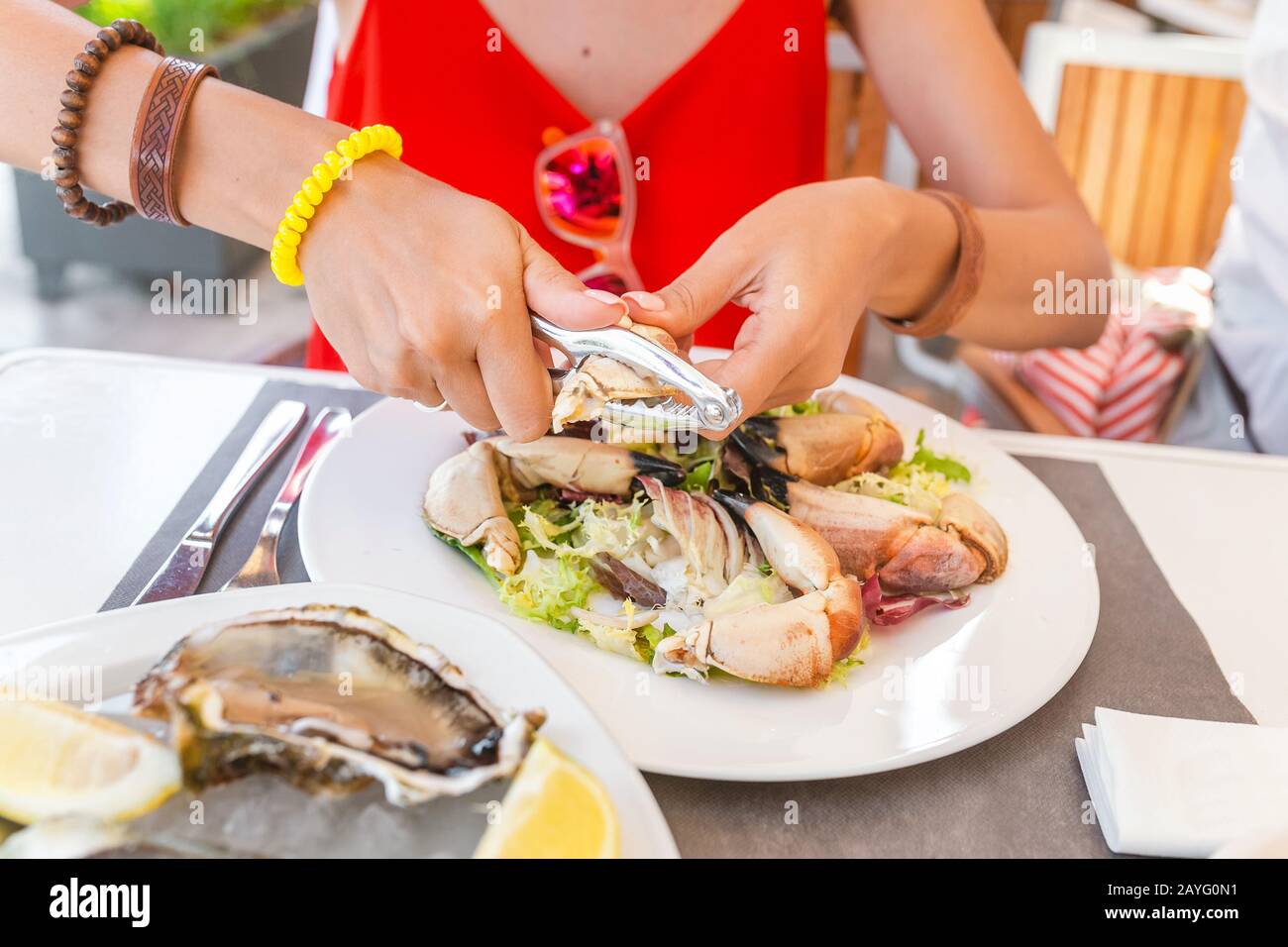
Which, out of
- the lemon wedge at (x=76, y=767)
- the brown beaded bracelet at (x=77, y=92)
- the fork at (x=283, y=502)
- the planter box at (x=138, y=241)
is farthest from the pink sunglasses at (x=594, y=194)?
the planter box at (x=138, y=241)

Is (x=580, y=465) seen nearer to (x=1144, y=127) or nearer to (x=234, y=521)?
(x=234, y=521)

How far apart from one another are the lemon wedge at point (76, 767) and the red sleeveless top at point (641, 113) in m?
1.12

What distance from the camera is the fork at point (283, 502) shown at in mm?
958

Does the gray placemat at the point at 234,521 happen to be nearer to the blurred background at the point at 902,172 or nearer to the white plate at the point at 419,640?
the white plate at the point at 419,640

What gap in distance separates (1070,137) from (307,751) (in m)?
2.42

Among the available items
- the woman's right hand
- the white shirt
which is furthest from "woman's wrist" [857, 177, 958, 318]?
the white shirt

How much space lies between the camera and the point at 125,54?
973 mm

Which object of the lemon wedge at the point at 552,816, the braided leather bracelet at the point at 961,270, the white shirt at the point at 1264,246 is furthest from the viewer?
the white shirt at the point at 1264,246

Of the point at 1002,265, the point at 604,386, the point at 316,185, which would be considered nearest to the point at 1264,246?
the point at 1002,265

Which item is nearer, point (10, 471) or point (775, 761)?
point (775, 761)

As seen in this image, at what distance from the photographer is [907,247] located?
127 cm

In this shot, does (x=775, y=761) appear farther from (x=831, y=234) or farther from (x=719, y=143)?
(x=719, y=143)

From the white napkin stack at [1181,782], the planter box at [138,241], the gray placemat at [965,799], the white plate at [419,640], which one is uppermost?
the white plate at [419,640]
